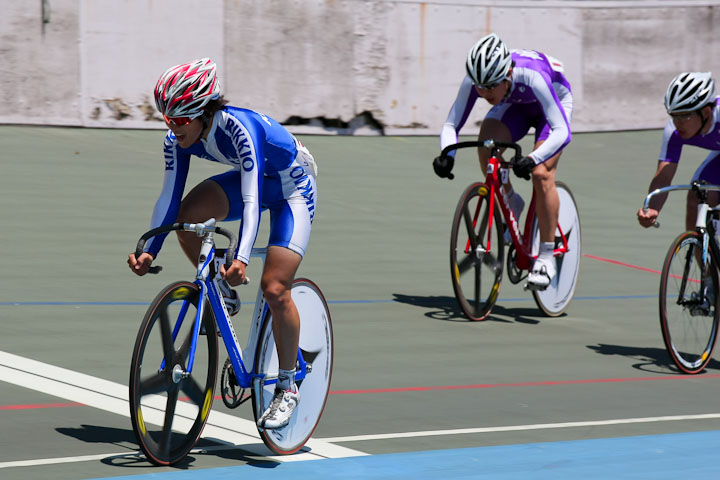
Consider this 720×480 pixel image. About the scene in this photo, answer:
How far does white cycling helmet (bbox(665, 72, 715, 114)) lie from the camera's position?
280 inches

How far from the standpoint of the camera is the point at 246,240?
15.7 feet

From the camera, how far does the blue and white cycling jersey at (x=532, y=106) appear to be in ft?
27.1

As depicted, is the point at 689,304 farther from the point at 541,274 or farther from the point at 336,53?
the point at 336,53

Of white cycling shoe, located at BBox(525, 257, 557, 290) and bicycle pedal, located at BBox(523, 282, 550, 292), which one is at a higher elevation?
white cycling shoe, located at BBox(525, 257, 557, 290)

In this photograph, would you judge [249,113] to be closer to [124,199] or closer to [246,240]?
[246,240]

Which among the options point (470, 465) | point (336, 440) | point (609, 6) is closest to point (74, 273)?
point (336, 440)

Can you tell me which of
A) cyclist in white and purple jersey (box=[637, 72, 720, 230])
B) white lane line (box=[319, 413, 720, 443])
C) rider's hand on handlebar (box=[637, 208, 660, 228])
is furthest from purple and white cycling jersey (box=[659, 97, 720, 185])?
white lane line (box=[319, 413, 720, 443])

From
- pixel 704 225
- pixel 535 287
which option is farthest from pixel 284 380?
pixel 535 287

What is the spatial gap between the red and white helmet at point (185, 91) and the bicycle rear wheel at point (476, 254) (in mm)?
3474

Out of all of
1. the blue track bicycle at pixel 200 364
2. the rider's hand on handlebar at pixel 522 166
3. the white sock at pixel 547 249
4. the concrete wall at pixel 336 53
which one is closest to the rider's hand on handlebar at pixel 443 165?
the rider's hand on handlebar at pixel 522 166

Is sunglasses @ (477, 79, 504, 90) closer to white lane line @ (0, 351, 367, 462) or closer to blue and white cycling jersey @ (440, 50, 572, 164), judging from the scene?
blue and white cycling jersey @ (440, 50, 572, 164)

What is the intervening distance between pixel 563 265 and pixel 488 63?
177 centimetres

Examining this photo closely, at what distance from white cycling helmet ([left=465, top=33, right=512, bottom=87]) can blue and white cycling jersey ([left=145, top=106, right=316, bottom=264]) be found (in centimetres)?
277

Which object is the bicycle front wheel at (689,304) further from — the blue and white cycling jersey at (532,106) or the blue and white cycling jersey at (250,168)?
the blue and white cycling jersey at (250,168)
